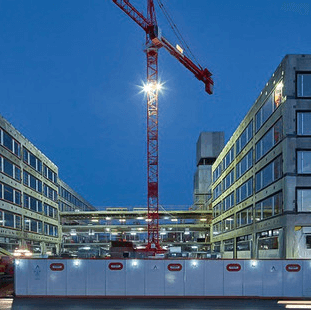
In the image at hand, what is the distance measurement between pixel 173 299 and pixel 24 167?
45874 millimetres

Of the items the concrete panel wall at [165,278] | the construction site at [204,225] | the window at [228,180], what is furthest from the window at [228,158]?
the concrete panel wall at [165,278]

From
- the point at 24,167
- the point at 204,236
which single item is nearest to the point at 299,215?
the point at 24,167

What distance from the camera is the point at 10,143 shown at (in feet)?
206

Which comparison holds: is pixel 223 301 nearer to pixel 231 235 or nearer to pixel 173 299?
pixel 173 299

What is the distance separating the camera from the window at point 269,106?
1748 inches

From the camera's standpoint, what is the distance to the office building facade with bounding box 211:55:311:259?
41.6 meters

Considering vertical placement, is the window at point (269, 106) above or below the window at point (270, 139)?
above

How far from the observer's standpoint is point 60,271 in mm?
29781

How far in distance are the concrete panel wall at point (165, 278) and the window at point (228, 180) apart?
4099 centimetres

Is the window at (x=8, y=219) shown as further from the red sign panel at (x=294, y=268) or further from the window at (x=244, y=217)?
the red sign panel at (x=294, y=268)

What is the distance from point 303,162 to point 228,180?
32.8 m

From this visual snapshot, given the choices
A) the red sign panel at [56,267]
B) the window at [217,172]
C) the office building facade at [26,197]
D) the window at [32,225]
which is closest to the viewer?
the red sign panel at [56,267]

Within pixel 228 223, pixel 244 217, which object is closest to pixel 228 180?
pixel 228 223

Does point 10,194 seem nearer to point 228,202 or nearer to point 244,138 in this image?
point 244,138
